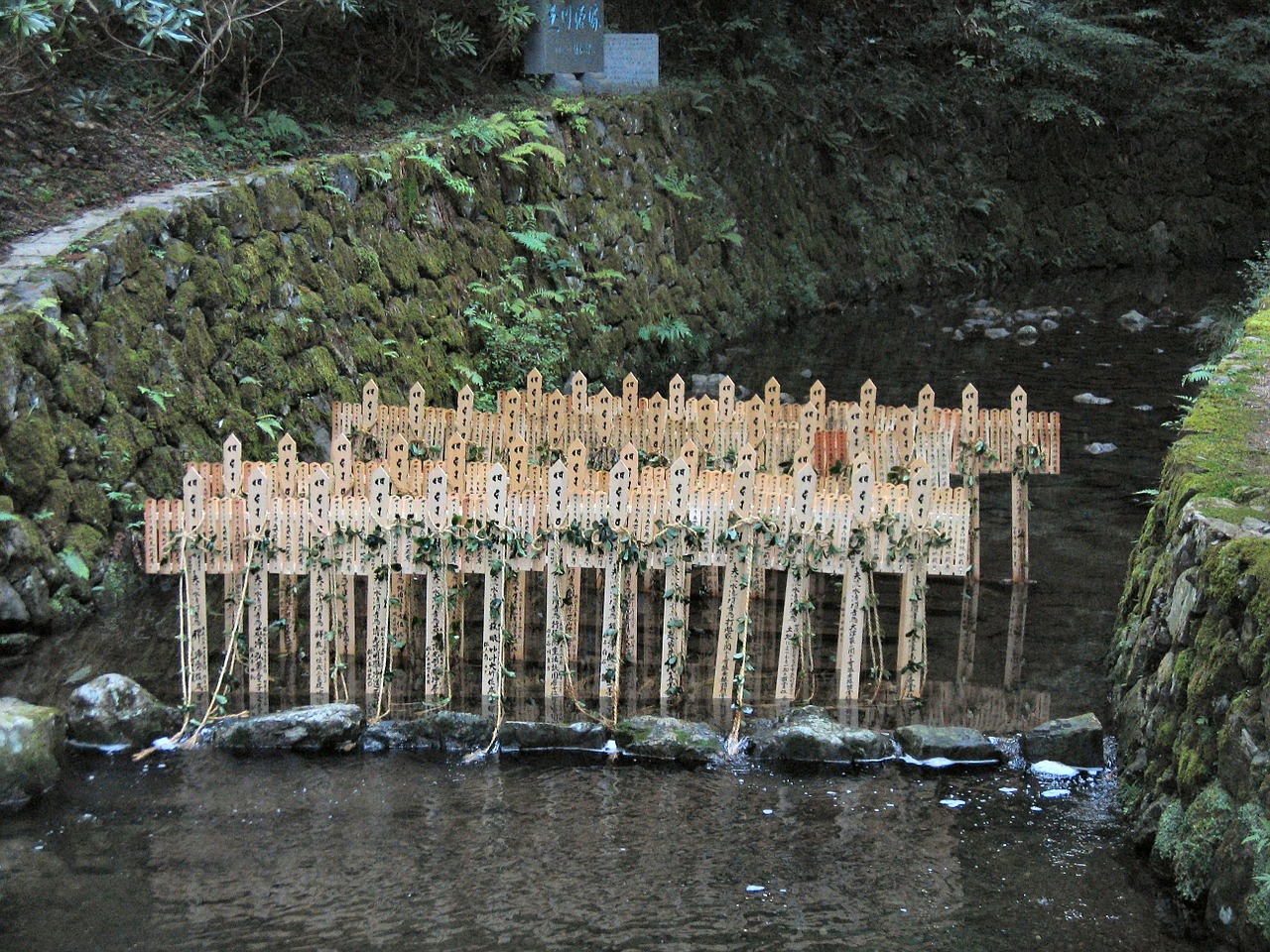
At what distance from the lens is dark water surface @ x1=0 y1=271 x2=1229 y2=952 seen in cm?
737

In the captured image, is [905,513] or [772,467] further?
[772,467]

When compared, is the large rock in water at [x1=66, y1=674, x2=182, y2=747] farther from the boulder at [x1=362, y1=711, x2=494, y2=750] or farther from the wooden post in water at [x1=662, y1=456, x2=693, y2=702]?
the wooden post in water at [x1=662, y1=456, x2=693, y2=702]

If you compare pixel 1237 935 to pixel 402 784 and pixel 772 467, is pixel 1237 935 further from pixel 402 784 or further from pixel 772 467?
pixel 772 467

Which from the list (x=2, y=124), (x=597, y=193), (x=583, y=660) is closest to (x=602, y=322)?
(x=597, y=193)

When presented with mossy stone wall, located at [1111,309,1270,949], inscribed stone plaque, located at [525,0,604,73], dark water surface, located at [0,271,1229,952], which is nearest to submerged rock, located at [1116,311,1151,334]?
inscribed stone plaque, located at [525,0,604,73]

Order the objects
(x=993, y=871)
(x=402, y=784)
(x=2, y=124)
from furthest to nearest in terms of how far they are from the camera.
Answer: (x=2, y=124) → (x=402, y=784) → (x=993, y=871)

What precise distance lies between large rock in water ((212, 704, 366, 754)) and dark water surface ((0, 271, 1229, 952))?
0.14m

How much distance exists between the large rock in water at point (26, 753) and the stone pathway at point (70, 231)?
446 centimetres

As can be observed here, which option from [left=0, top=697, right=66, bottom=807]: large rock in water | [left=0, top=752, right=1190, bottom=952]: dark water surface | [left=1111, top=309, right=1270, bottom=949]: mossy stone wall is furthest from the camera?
[left=0, top=697, right=66, bottom=807]: large rock in water

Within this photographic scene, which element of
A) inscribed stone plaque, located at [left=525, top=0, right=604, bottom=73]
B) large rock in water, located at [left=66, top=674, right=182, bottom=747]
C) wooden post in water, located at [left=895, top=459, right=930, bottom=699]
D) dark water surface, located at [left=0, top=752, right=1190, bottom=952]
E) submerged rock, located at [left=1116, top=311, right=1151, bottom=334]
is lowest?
dark water surface, located at [left=0, top=752, right=1190, bottom=952]

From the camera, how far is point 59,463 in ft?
38.9

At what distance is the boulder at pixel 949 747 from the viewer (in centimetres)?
961

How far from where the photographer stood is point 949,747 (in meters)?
9.62

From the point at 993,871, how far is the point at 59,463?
8.33 meters
